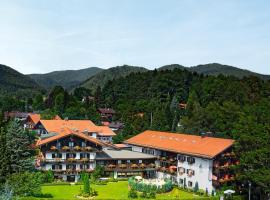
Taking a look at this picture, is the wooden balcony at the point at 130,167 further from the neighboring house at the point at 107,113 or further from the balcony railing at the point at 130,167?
the neighboring house at the point at 107,113

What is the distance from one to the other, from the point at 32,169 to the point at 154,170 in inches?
758

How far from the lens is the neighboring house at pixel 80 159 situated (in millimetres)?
60750

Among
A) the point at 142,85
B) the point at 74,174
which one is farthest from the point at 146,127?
the point at 142,85

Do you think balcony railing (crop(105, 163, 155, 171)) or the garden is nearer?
the garden

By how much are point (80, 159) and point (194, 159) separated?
17.1 metres

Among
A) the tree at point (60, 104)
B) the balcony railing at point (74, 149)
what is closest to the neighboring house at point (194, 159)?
the balcony railing at point (74, 149)

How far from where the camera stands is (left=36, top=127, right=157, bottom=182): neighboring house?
60.8m

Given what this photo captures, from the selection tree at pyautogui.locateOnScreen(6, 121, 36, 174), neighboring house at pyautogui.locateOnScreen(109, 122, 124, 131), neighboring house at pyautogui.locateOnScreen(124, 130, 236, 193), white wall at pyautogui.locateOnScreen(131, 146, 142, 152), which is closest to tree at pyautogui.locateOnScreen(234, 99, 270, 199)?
neighboring house at pyautogui.locateOnScreen(124, 130, 236, 193)

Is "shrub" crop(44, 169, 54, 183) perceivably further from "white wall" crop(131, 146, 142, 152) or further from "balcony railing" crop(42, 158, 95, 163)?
"white wall" crop(131, 146, 142, 152)

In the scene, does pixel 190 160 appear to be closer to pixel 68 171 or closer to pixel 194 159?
pixel 194 159

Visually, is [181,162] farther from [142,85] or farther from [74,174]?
[142,85]

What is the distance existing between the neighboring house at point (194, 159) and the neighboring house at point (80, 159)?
2.27 metres

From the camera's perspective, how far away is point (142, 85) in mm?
138250

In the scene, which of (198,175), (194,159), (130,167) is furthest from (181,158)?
(130,167)
